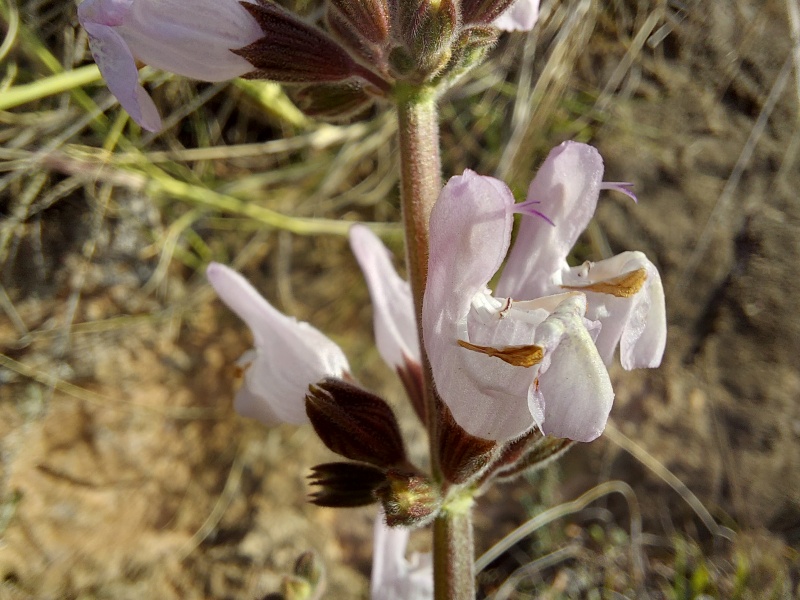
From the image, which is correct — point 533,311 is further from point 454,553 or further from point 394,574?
point 394,574

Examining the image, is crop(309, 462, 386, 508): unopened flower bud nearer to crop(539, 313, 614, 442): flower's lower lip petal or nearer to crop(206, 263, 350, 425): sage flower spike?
crop(206, 263, 350, 425): sage flower spike

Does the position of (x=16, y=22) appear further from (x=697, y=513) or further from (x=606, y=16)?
(x=697, y=513)

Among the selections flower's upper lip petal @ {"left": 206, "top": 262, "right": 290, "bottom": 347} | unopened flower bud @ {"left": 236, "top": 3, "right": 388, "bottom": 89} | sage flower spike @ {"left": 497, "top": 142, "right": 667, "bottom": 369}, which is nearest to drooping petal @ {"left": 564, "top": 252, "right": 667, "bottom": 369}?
sage flower spike @ {"left": 497, "top": 142, "right": 667, "bottom": 369}

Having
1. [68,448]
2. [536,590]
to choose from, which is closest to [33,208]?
[68,448]

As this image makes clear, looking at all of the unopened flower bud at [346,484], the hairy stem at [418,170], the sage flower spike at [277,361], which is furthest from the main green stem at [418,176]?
the sage flower spike at [277,361]

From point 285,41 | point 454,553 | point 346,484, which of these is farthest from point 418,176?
point 454,553

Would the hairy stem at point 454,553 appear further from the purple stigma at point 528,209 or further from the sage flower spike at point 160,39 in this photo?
the sage flower spike at point 160,39
